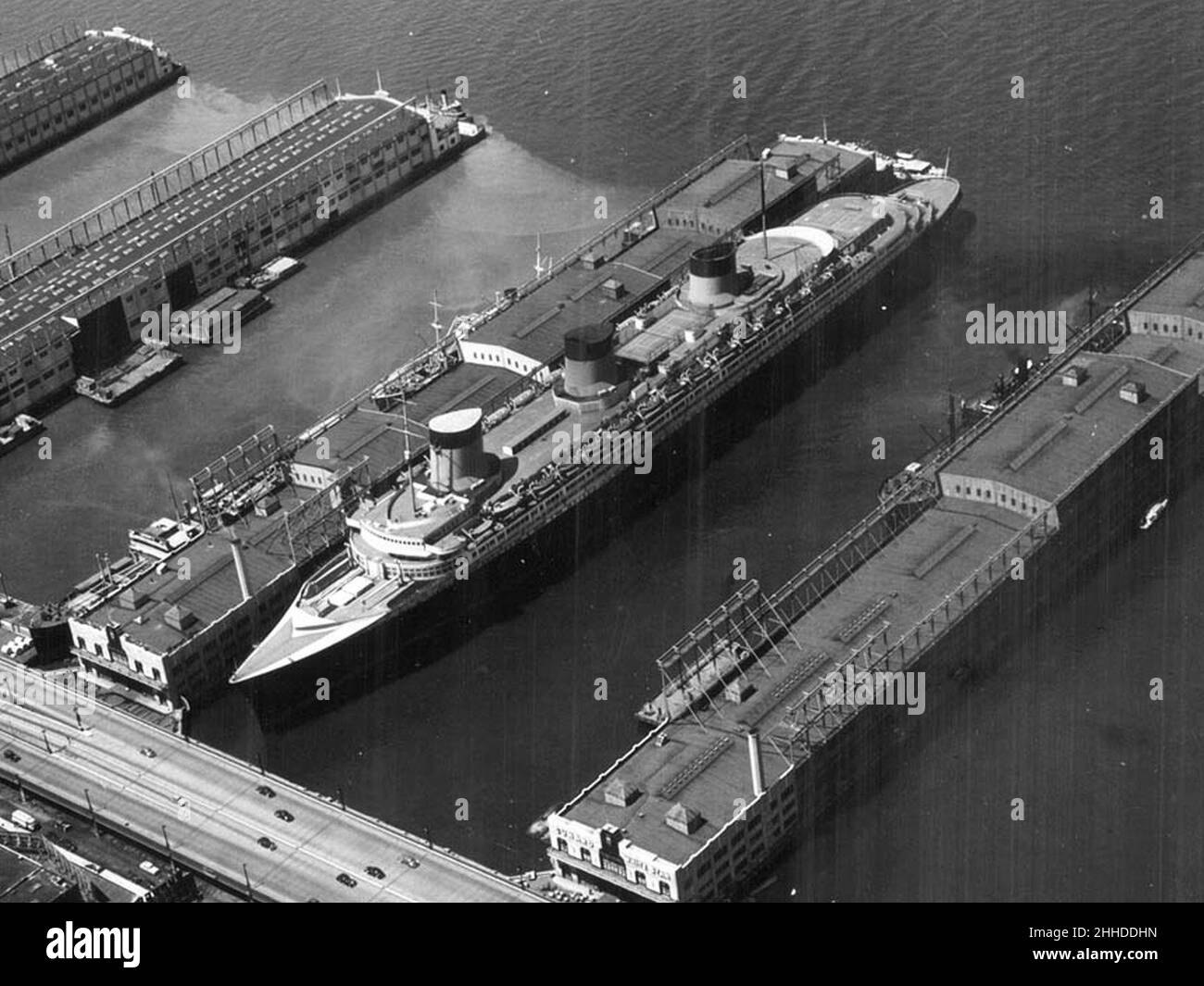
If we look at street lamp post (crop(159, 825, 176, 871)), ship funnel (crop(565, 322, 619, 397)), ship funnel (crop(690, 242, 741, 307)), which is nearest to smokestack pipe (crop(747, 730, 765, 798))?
street lamp post (crop(159, 825, 176, 871))

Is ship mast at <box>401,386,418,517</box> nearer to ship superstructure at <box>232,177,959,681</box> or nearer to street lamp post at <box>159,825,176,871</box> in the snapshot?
ship superstructure at <box>232,177,959,681</box>

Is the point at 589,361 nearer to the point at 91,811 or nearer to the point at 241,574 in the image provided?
the point at 241,574

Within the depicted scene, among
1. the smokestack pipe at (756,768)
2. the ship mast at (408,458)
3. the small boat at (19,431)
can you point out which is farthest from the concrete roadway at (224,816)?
the small boat at (19,431)

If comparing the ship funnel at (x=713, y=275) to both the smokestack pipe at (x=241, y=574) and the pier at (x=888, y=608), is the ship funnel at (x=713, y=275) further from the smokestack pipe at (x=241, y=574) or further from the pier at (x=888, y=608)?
the smokestack pipe at (x=241, y=574)

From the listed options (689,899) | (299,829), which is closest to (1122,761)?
(689,899)

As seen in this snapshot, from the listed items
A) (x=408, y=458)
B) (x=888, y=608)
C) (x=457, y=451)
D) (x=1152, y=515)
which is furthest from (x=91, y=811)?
(x=1152, y=515)
